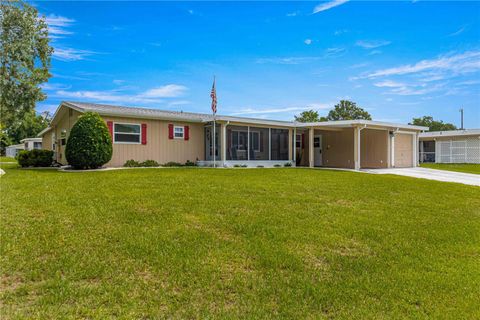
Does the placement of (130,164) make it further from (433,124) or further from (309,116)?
(433,124)

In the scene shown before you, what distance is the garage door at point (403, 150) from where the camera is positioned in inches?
790

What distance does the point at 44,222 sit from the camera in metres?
5.12

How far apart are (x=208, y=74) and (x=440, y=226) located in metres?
13.9

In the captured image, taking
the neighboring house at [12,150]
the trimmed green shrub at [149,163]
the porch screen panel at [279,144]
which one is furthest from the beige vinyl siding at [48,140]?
the neighboring house at [12,150]

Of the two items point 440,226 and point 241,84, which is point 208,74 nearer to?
point 241,84

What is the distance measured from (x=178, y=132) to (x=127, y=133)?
102 inches

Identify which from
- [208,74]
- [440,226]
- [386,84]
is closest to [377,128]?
[386,84]

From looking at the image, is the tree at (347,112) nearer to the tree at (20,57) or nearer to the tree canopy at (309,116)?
the tree canopy at (309,116)

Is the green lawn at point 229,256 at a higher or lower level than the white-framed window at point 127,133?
lower

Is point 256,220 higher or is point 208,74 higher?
point 208,74

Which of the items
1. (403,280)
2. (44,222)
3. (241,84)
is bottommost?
(403,280)

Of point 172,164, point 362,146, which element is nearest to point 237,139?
point 172,164

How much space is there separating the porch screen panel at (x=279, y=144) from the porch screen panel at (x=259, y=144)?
0.45 metres

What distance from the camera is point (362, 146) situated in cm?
2080
